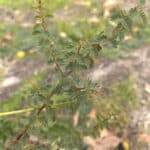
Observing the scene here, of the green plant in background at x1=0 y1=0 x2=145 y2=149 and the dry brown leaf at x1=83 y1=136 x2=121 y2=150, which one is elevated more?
the green plant in background at x1=0 y1=0 x2=145 y2=149

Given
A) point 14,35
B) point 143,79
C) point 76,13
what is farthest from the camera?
point 76,13

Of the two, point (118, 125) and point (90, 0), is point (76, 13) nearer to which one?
point (90, 0)

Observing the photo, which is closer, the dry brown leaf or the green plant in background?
the green plant in background

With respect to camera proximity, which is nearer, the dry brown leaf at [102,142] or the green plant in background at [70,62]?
the green plant in background at [70,62]

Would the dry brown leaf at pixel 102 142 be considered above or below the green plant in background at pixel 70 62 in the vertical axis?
below

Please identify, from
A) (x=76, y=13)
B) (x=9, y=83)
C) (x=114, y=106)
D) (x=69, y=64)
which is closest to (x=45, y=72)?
(x=9, y=83)

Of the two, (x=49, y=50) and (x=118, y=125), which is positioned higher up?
(x=49, y=50)

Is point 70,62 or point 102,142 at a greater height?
point 70,62

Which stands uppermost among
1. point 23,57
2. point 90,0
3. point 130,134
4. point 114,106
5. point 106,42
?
point 90,0

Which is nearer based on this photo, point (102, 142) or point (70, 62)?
point (70, 62)

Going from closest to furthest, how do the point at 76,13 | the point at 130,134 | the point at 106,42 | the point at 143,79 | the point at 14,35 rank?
1. the point at 106,42
2. the point at 130,134
3. the point at 143,79
4. the point at 14,35
5. the point at 76,13

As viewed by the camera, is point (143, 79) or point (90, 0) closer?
point (143, 79)
